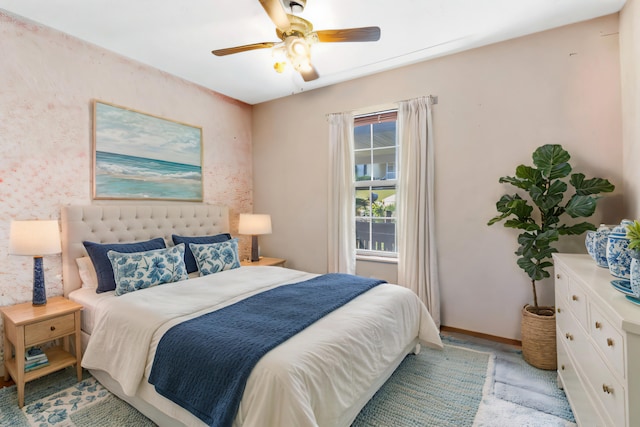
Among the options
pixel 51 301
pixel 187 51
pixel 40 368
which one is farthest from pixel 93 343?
pixel 187 51

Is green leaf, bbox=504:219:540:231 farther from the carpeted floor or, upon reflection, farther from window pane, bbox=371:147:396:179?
window pane, bbox=371:147:396:179

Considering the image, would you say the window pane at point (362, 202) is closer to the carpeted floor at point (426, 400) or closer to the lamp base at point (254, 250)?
the lamp base at point (254, 250)

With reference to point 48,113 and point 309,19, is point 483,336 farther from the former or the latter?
point 48,113

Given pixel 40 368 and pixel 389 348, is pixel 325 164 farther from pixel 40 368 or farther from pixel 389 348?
pixel 40 368

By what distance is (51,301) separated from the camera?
244cm

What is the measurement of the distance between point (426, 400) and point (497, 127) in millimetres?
2412

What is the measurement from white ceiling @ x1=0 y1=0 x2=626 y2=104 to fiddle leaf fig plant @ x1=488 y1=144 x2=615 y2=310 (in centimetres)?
110

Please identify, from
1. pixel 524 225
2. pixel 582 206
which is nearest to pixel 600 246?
pixel 582 206

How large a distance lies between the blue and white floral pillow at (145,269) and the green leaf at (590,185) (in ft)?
10.9

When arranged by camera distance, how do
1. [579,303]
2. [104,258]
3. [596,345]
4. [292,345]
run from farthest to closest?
[104,258] → [579,303] → [292,345] → [596,345]

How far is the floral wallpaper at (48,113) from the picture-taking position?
2.35 meters

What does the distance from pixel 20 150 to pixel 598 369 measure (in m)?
3.91

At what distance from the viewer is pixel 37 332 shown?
82.7 inches

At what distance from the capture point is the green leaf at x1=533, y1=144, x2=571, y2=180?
234 centimetres
